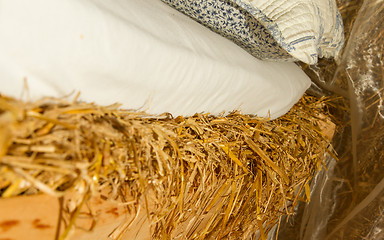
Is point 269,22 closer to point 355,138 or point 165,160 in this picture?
point 165,160

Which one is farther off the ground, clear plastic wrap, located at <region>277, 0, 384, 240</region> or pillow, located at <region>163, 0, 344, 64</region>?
pillow, located at <region>163, 0, 344, 64</region>

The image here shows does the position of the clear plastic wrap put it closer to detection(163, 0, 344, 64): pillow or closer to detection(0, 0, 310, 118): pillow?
detection(163, 0, 344, 64): pillow

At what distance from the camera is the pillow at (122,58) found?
39 cm

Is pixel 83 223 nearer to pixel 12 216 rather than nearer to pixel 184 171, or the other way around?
pixel 12 216

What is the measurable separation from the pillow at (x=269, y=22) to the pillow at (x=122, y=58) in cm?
4

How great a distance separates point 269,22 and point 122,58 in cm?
36

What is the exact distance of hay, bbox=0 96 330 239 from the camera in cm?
37

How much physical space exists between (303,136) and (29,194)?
2.57 feet

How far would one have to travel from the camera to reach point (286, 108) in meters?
0.98

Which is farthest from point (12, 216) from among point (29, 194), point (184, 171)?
point (184, 171)

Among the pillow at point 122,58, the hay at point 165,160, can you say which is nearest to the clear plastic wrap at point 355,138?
the hay at point 165,160

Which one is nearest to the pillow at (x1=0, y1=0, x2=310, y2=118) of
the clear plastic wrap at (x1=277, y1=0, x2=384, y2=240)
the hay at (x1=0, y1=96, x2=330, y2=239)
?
the hay at (x1=0, y1=96, x2=330, y2=239)

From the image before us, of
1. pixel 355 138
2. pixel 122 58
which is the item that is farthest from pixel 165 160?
pixel 355 138

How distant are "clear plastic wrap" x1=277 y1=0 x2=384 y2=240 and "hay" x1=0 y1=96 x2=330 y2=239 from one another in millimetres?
166
